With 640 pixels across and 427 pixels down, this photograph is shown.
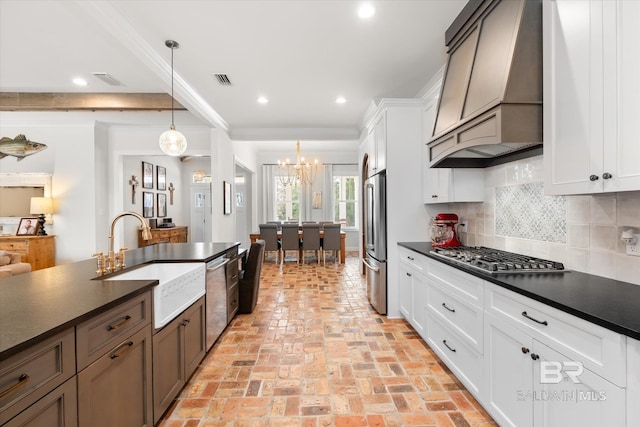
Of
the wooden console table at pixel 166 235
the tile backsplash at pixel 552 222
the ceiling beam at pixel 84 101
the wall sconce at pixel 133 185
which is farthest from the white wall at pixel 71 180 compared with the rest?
the tile backsplash at pixel 552 222

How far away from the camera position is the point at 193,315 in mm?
2178

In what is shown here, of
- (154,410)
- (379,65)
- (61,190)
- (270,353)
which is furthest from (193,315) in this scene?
(61,190)

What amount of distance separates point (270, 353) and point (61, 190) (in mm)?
5492

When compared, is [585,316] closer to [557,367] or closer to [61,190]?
[557,367]

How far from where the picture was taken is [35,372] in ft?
3.01

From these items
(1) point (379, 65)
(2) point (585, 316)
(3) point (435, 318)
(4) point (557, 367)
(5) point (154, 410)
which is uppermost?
(1) point (379, 65)

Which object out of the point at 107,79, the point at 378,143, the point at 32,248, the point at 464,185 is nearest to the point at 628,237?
the point at 464,185

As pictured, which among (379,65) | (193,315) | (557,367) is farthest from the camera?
(379,65)

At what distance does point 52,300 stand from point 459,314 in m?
2.31

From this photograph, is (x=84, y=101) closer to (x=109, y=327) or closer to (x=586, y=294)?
(x=109, y=327)

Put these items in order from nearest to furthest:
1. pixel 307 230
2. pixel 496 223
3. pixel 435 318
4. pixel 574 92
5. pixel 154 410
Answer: pixel 574 92, pixel 154 410, pixel 435 318, pixel 496 223, pixel 307 230

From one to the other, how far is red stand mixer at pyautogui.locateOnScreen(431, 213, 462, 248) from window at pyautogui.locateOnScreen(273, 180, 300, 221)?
233 inches

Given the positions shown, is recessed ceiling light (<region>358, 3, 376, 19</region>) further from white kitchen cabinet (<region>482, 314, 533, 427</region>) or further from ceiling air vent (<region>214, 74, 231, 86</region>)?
white kitchen cabinet (<region>482, 314, 533, 427</region>)

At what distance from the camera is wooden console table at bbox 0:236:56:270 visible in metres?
4.93
